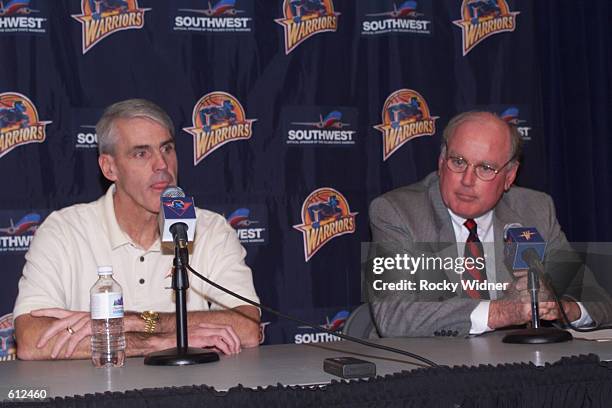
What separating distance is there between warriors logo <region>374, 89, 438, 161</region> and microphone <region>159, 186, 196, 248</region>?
2.38 m

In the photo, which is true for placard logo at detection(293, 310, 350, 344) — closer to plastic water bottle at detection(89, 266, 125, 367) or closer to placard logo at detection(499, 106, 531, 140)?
placard logo at detection(499, 106, 531, 140)

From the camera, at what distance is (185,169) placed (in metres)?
4.07

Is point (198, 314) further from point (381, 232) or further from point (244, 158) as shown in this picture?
point (244, 158)

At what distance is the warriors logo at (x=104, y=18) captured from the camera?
13.0ft

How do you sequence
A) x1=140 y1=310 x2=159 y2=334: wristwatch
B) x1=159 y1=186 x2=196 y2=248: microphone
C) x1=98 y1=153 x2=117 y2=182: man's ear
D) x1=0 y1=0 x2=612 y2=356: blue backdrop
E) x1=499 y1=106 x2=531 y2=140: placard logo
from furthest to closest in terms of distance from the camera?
x1=499 y1=106 x2=531 y2=140: placard logo → x1=0 y1=0 x2=612 y2=356: blue backdrop → x1=98 y1=153 x2=117 y2=182: man's ear → x1=140 y1=310 x2=159 y2=334: wristwatch → x1=159 y1=186 x2=196 y2=248: microphone

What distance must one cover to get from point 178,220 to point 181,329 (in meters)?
0.28

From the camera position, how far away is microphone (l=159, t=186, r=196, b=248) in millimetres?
2061

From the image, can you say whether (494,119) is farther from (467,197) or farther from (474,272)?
(474,272)

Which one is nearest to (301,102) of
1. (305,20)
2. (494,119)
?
(305,20)

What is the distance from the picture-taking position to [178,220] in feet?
6.79

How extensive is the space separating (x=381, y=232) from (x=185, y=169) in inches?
49.4

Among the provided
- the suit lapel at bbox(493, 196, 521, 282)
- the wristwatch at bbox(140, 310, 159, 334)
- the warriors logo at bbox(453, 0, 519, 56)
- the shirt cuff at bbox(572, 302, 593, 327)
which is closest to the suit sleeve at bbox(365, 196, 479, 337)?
the suit lapel at bbox(493, 196, 521, 282)

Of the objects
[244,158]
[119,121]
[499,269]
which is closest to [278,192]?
[244,158]

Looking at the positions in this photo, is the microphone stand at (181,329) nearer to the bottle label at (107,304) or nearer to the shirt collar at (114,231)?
the bottle label at (107,304)
